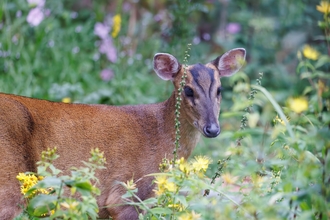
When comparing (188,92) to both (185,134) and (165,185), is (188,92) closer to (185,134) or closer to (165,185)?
(185,134)

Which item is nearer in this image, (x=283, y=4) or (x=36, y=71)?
(x=36, y=71)

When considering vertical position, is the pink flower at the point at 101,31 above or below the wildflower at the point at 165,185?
below

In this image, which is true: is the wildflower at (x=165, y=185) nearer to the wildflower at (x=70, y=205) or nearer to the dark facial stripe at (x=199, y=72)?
the wildflower at (x=70, y=205)

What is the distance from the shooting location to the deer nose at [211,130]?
4926mm

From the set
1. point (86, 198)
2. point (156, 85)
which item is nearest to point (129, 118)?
point (86, 198)

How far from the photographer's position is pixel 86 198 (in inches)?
121

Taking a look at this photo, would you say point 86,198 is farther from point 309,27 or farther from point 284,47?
point 284,47

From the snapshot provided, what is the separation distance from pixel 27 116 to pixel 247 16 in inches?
245

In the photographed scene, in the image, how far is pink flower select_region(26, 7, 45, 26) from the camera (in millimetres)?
8266

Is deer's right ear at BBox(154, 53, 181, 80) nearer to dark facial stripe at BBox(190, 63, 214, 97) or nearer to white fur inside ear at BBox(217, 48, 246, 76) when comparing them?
dark facial stripe at BBox(190, 63, 214, 97)

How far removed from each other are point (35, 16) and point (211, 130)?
4109 mm

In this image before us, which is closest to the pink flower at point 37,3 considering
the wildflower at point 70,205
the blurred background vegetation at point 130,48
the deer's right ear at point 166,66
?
the blurred background vegetation at point 130,48

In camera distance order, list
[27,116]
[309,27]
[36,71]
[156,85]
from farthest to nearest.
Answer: [309,27]
[156,85]
[36,71]
[27,116]

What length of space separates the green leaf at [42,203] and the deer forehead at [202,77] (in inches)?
85.4
